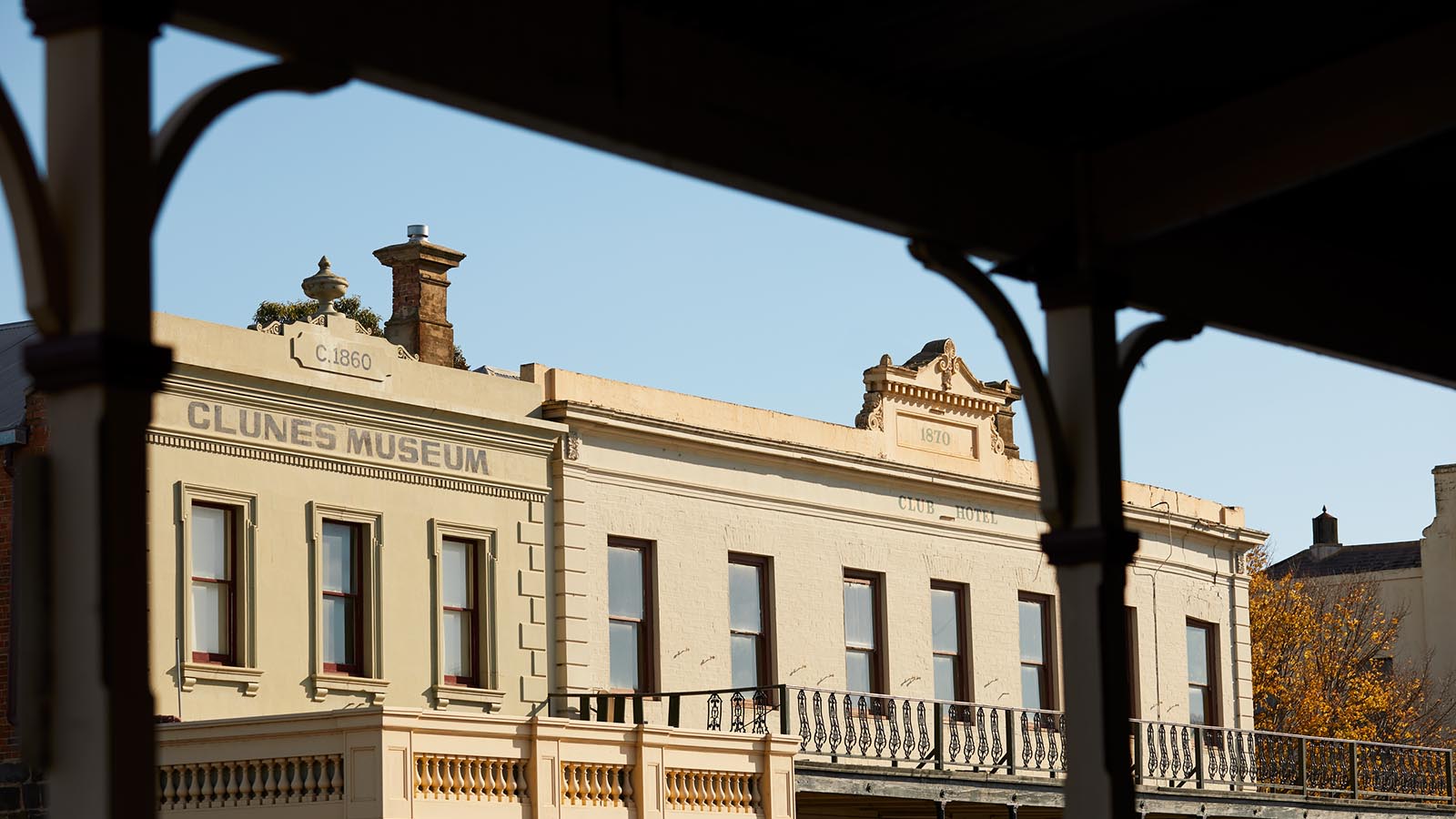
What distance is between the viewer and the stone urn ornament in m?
22.3

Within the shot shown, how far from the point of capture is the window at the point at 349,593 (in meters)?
21.4

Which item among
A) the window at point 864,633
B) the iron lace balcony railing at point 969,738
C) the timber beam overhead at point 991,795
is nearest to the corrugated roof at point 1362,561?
the iron lace balcony railing at point 969,738

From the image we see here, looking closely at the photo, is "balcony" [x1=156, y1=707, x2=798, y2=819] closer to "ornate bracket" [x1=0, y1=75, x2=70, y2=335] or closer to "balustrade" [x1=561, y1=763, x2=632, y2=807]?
"balustrade" [x1=561, y1=763, x2=632, y2=807]

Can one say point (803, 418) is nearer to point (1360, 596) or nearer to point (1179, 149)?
point (1179, 149)

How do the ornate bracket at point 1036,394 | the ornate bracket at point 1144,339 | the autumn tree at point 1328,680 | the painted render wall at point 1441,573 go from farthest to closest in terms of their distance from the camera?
the painted render wall at point 1441,573, the autumn tree at point 1328,680, the ornate bracket at point 1144,339, the ornate bracket at point 1036,394

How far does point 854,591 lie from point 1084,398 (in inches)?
807

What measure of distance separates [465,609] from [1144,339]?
1647 cm

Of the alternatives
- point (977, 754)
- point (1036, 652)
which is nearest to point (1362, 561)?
point (1036, 652)

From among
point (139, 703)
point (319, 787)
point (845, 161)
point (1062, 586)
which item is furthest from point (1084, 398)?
point (319, 787)

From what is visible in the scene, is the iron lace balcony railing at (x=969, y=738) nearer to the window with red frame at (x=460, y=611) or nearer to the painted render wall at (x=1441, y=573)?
the window with red frame at (x=460, y=611)

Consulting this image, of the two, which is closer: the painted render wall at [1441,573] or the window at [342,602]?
the window at [342,602]

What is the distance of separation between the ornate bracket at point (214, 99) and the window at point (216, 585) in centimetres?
1576

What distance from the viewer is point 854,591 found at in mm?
27266

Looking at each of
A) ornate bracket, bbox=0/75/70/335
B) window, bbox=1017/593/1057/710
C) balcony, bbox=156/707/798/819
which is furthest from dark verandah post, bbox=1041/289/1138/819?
window, bbox=1017/593/1057/710
